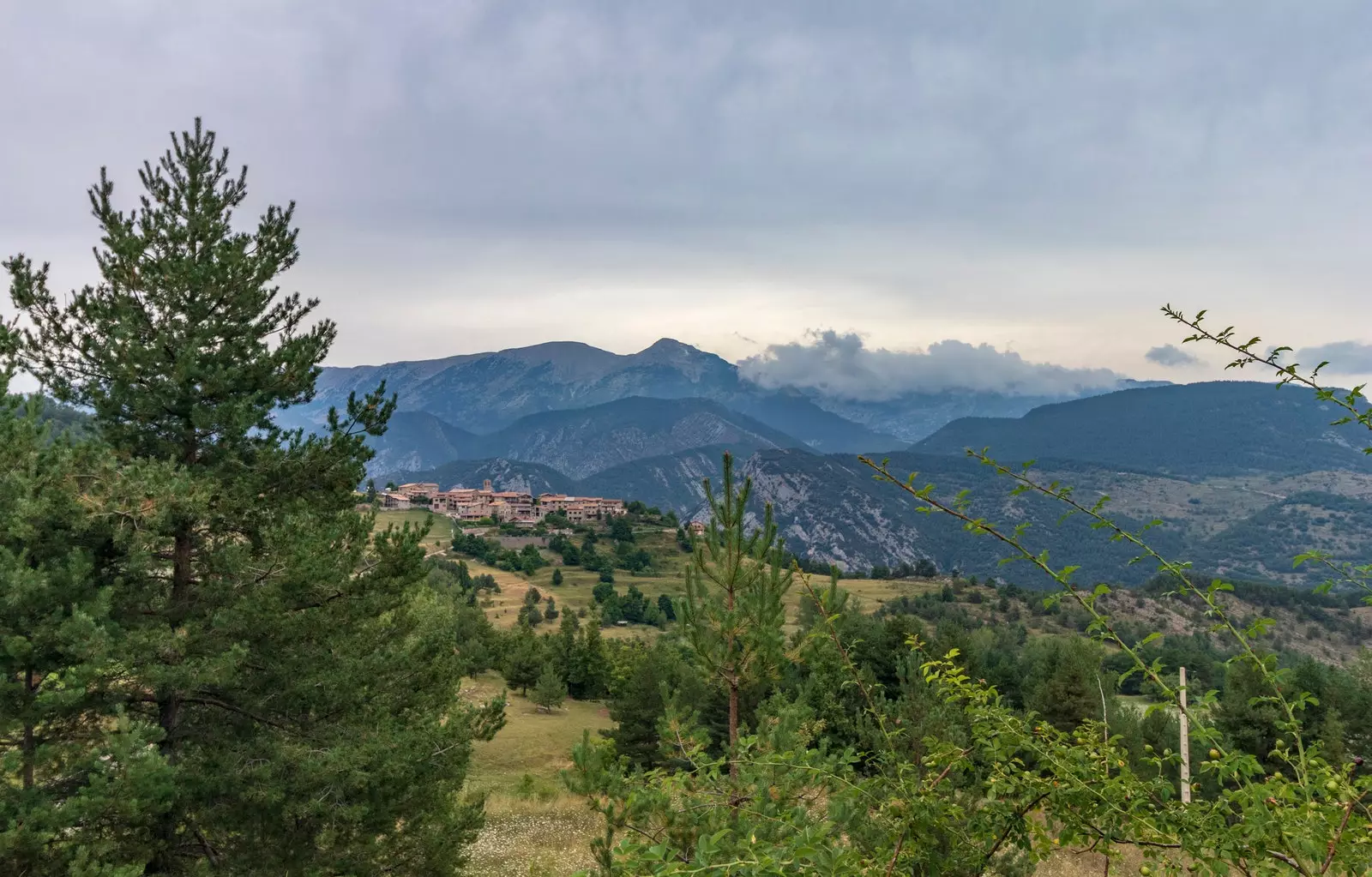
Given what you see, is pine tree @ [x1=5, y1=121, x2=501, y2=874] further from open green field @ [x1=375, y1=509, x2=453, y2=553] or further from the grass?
open green field @ [x1=375, y1=509, x2=453, y2=553]

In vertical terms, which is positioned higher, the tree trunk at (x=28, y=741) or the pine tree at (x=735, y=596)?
the pine tree at (x=735, y=596)

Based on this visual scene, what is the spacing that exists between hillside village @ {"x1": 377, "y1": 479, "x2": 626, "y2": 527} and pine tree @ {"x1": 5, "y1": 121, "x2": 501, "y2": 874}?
430 feet

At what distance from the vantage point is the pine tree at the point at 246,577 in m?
7.63

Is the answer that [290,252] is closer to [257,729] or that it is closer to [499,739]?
[257,729]

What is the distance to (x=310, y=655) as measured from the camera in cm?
844

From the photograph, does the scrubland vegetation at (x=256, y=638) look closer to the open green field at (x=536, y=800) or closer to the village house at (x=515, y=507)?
the open green field at (x=536, y=800)

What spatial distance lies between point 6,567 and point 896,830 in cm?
836

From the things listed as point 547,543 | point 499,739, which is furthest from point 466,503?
point 499,739

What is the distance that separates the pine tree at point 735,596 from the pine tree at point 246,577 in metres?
4.39

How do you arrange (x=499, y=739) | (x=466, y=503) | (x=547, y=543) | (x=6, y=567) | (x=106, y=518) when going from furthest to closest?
(x=466, y=503), (x=547, y=543), (x=499, y=739), (x=106, y=518), (x=6, y=567)

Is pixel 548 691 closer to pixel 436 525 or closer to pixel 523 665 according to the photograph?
pixel 523 665

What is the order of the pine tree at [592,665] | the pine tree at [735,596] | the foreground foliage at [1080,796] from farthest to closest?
the pine tree at [592,665] → the pine tree at [735,596] → the foreground foliage at [1080,796]

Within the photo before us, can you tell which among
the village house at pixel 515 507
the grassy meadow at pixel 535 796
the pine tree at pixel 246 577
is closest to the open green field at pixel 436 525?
the village house at pixel 515 507

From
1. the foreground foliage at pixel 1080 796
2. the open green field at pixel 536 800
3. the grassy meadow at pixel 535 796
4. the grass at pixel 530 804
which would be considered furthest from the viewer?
the grass at pixel 530 804
